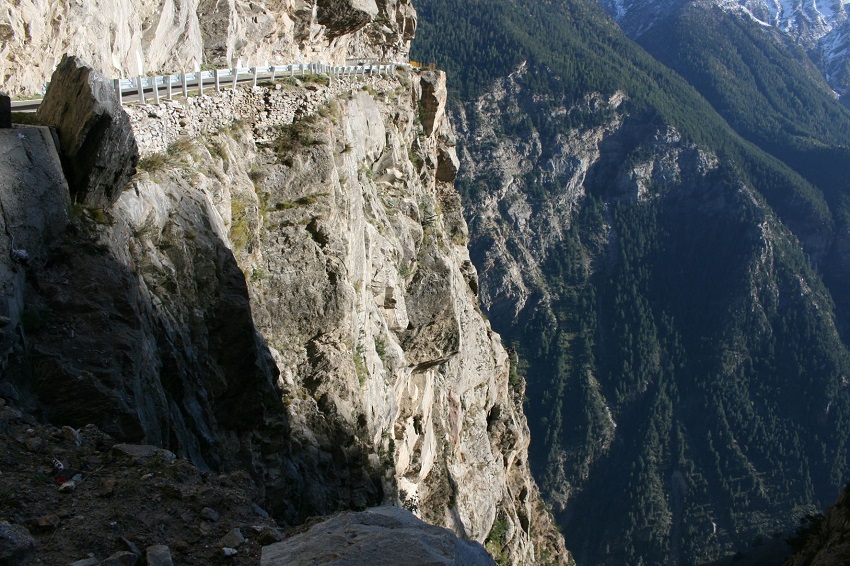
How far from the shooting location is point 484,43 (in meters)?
181

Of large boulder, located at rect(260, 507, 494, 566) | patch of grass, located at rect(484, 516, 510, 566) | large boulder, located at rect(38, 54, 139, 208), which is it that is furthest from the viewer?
patch of grass, located at rect(484, 516, 510, 566)

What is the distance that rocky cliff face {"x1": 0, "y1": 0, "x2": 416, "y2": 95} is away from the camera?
48.6ft

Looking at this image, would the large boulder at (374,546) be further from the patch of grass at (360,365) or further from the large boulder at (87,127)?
the patch of grass at (360,365)

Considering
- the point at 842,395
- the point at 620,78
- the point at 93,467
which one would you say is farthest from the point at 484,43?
the point at 93,467

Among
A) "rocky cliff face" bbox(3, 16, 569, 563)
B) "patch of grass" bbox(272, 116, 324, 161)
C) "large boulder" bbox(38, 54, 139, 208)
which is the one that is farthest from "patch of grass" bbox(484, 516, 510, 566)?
"large boulder" bbox(38, 54, 139, 208)

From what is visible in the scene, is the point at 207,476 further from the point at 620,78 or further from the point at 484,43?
the point at 620,78

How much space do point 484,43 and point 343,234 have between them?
17343 centimetres

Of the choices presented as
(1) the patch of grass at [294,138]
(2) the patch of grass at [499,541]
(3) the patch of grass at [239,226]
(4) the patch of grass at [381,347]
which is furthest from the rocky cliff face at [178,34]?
(2) the patch of grass at [499,541]

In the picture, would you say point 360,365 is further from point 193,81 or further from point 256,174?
point 193,81

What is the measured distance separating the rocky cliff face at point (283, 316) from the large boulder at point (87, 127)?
353 millimetres

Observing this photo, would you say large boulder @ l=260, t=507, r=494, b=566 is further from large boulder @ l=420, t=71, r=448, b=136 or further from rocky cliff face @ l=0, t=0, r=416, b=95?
large boulder @ l=420, t=71, r=448, b=136

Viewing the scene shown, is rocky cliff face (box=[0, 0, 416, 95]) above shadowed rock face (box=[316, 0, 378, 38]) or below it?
below

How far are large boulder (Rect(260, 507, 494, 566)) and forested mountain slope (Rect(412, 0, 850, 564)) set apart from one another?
386 feet

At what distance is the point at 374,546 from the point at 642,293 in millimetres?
165928
